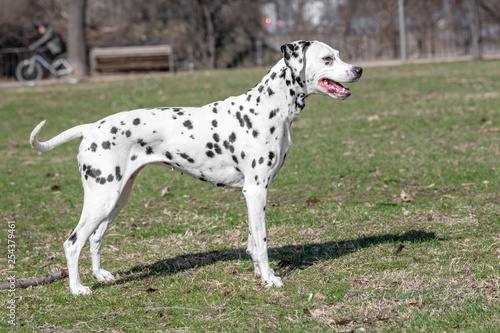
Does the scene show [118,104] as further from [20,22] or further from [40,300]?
[20,22]

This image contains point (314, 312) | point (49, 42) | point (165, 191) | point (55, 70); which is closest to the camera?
point (314, 312)

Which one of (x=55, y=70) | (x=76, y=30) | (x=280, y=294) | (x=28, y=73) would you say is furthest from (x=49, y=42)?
(x=280, y=294)

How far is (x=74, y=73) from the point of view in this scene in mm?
25922

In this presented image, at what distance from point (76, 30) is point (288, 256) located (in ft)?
75.6

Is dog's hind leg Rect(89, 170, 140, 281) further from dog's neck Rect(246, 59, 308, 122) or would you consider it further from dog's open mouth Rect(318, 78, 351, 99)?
dog's open mouth Rect(318, 78, 351, 99)

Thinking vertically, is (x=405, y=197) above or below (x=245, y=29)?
below

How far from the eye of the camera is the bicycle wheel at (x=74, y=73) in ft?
84.2

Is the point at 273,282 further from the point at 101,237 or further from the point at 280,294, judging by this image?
the point at 101,237

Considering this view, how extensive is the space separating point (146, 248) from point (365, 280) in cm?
244

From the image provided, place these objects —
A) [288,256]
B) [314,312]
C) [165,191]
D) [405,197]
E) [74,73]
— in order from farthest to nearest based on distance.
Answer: [74,73] < [165,191] < [405,197] < [288,256] < [314,312]

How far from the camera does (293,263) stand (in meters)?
6.22

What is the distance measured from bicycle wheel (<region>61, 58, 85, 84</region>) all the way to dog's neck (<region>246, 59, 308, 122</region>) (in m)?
21.1

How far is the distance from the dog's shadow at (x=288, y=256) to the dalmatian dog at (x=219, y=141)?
0.58m

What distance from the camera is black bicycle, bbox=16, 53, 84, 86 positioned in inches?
990
